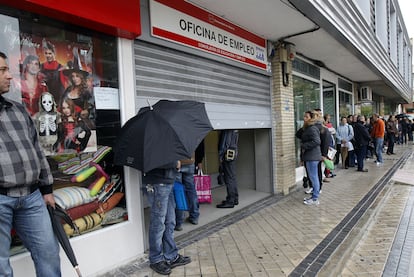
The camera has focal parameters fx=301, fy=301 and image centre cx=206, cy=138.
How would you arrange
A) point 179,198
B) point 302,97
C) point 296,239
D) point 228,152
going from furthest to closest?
1. point 302,97
2. point 228,152
3. point 179,198
4. point 296,239

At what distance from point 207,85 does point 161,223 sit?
2346 millimetres

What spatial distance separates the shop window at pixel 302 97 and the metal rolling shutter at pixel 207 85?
57.6 inches

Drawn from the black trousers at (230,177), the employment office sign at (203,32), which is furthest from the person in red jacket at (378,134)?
the black trousers at (230,177)

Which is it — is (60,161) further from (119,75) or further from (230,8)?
(230,8)

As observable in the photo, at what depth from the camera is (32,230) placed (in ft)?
6.91

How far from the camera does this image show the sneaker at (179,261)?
318 centimetres

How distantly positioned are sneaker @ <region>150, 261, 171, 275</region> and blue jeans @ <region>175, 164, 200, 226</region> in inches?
44.5

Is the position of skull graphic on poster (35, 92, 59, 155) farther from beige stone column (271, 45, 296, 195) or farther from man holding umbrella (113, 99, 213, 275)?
beige stone column (271, 45, 296, 195)

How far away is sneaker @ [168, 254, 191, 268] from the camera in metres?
3.18

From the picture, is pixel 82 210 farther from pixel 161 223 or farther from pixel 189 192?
pixel 189 192

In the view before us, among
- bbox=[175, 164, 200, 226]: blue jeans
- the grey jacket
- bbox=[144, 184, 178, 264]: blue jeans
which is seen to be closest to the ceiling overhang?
the grey jacket

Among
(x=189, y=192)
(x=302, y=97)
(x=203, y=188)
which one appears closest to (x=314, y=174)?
(x=203, y=188)

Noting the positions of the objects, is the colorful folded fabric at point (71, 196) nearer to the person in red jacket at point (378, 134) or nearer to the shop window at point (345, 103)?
the person in red jacket at point (378, 134)

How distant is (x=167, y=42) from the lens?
3.82 m
